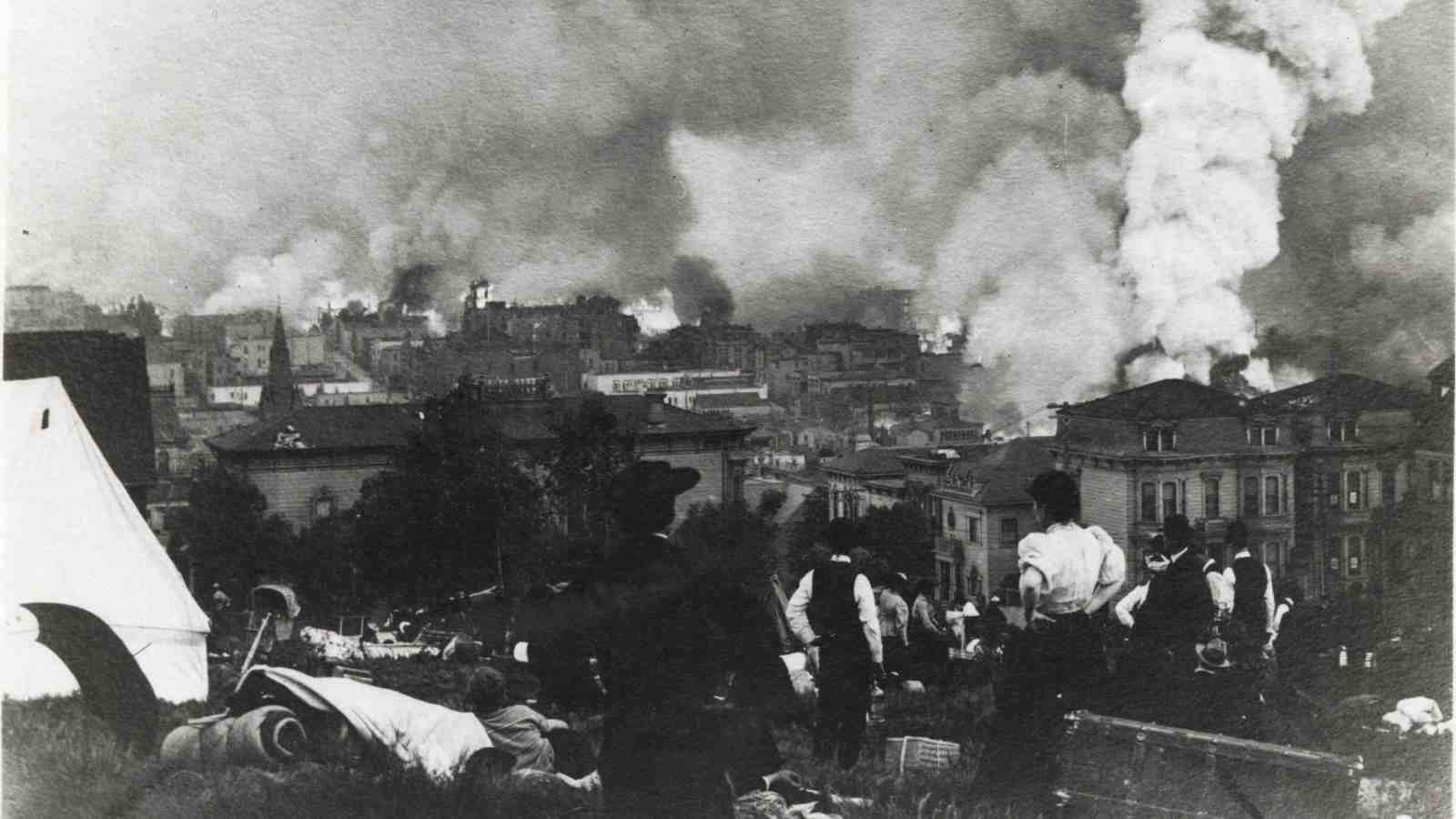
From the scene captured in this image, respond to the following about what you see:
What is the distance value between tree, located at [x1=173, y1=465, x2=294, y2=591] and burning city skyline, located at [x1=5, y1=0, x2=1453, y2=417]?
683 mm

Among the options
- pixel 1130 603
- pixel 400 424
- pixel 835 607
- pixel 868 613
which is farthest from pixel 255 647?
pixel 1130 603

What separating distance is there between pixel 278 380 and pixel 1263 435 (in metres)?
3.68

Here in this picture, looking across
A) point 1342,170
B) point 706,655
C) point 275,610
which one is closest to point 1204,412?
point 1342,170

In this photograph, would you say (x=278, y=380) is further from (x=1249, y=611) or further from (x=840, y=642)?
(x=1249, y=611)

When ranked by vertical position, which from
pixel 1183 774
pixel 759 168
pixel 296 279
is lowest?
pixel 1183 774

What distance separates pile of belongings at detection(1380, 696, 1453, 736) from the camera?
586 centimetres

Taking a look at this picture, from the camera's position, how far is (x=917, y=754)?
567cm

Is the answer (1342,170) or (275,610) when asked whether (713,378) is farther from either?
(1342,170)

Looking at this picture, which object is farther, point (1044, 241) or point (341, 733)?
point (1044, 241)

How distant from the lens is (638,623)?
4719 mm

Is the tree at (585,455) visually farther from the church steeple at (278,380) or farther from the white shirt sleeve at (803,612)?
the church steeple at (278,380)

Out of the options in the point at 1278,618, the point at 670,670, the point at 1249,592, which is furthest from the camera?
the point at 1278,618

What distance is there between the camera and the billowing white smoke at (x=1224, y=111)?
5.83 meters

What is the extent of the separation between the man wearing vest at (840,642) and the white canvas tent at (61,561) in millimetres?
2245
